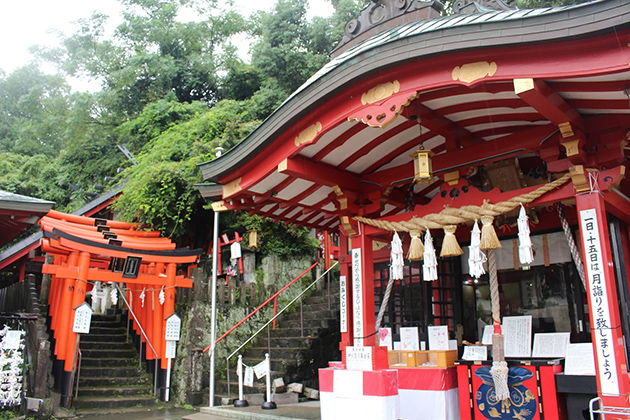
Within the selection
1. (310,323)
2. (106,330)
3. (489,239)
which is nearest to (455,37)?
(489,239)

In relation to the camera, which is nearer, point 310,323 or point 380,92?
point 380,92

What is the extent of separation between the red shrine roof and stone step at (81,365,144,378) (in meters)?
6.04

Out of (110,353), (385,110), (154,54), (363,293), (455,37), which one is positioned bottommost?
(110,353)

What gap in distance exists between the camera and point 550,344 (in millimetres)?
6586

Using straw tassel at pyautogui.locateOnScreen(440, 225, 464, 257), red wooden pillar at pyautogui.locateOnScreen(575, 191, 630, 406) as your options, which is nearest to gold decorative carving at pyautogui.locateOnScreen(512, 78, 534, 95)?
red wooden pillar at pyautogui.locateOnScreen(575, 191, 630, 406)

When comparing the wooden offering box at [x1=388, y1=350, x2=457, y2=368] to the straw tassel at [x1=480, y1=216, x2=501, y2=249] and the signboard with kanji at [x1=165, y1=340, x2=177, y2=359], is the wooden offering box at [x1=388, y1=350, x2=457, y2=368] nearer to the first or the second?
the straw tassel at [x1=480, y1=216, x2=501, y2=249]

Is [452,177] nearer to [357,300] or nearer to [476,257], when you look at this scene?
[476,257]

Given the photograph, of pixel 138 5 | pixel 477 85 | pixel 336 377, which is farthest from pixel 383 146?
pixel 138 5

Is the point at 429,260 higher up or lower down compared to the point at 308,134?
lower down

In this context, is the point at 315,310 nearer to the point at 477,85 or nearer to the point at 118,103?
the point at 477,85

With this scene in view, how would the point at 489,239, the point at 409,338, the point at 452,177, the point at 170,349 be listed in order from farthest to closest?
the point at 170,349
the point at 409,338
the point at 452,177
the point at 489,239

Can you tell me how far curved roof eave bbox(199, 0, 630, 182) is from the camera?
396cm

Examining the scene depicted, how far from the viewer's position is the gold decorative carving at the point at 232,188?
24.4 feet

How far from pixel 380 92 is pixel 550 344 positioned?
4.21m
